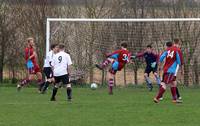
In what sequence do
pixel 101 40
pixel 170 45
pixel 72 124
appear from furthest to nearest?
pixel 101 40
pixel 170 45
pixel 72 124

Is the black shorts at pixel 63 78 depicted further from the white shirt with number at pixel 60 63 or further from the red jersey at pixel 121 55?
the red jersey at pixel 121 55

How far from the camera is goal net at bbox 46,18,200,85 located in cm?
2494

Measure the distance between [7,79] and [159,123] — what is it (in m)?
17.2

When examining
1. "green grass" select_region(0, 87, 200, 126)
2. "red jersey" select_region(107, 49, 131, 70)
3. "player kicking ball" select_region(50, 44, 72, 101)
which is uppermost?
"red jersey" select_region(107, 49, 131, 70)

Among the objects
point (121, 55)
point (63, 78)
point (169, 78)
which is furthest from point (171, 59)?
point (121, 55)

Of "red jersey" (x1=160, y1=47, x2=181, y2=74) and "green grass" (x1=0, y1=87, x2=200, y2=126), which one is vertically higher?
"red jersey" (x1=160, y1=47, x2=181, y2=74)

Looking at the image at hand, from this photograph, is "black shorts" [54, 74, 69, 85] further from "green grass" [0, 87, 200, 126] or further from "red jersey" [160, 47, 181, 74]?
"red jersey" [160, 47, 181, 74]

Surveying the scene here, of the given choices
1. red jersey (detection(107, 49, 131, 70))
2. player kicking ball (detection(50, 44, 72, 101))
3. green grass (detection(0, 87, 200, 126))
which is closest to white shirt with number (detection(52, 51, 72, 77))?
player kicking ball (detection(50, 44, 72, 101))

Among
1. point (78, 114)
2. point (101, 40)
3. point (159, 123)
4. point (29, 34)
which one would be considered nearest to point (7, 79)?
point (29, 34)

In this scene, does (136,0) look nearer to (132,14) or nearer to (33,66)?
(132,14)

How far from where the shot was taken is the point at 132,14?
1100 inches

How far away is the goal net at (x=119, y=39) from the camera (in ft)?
81.8

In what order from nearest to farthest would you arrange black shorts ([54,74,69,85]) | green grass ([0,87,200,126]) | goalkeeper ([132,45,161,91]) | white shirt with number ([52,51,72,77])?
green grass ([0,87,200,126])
white shirt with number ([52,51,72,77])
black shorts ([54,74,69,85])
goalkeeper ([132,45,161,91])

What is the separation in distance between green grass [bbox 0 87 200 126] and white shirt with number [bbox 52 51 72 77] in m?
0.89
